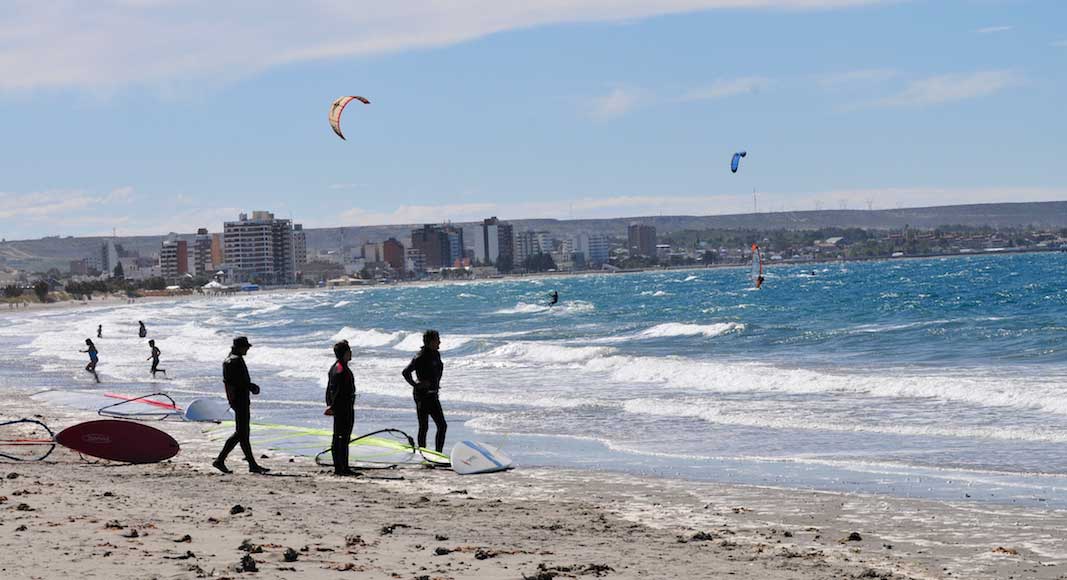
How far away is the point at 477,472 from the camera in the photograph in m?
10.6

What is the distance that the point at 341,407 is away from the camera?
10.1 metres

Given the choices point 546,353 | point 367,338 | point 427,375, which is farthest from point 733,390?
point 367,338

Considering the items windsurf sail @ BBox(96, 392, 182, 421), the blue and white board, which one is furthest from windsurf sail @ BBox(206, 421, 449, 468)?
windsurf sail @ BBox(96, 392, 182, 421)

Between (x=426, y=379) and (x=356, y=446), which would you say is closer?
(x=426, y=379)

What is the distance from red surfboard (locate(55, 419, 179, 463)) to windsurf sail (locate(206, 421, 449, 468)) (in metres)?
1.34

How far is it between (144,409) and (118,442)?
605 cm

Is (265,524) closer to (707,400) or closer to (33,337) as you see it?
(707,400)

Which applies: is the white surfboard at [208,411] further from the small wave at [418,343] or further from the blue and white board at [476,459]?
the small wave at [418,343]

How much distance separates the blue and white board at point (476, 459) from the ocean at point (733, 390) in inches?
23.4

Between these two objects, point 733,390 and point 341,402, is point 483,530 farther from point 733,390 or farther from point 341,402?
point 733,390

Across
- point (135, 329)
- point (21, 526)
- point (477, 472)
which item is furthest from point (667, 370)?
point (135, 329)

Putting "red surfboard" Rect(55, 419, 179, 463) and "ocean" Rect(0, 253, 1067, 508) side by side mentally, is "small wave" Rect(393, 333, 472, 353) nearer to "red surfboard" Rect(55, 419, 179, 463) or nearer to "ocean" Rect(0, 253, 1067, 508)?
"ocean" Rect(0, 253, 1067, 508)

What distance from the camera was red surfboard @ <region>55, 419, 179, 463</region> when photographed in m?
10.9

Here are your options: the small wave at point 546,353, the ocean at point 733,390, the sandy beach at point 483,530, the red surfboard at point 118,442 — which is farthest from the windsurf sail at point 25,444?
the small wave at point 546,353
